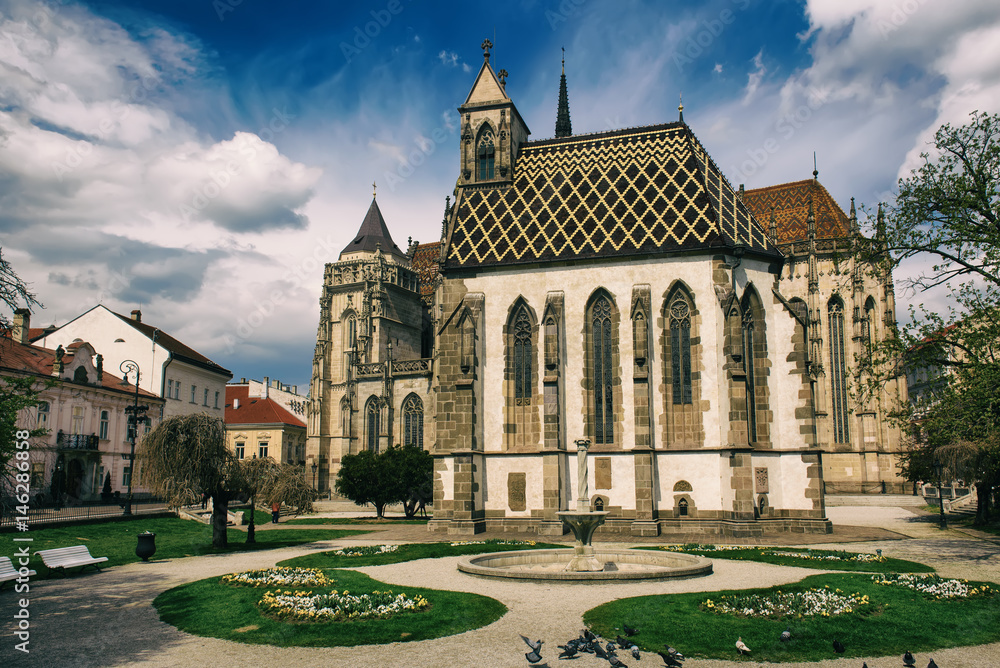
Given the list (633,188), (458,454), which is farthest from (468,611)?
(633,188)

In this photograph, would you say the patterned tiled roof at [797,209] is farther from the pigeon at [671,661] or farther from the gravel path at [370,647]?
the pigeon at [671,661]

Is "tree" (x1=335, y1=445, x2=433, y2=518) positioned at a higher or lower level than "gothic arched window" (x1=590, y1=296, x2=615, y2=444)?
lower

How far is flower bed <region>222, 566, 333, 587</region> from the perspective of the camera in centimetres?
1525

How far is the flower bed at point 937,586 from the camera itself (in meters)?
13.9

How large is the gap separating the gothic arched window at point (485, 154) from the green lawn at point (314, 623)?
24.5 metres

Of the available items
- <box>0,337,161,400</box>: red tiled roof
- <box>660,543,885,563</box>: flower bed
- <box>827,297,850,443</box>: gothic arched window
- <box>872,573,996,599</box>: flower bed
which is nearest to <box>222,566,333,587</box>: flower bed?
<box>660,543,885,563</box>: flower bed

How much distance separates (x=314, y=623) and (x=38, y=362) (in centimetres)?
3686

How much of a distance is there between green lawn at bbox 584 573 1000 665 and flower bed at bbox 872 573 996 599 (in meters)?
0.29

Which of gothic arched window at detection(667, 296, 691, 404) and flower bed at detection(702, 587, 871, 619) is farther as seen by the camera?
gothic arched window at detection(667, 296, 691, 404)

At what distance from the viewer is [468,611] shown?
12.8 m

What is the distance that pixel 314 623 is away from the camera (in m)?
12.0

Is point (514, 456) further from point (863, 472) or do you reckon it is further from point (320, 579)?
point (863, 472)

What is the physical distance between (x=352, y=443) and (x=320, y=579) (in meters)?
42.3

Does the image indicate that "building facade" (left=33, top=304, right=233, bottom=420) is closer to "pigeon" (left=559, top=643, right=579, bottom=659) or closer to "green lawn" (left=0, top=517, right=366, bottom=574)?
"green lawn" (left=0, top=517, right=366, bottom=574)
